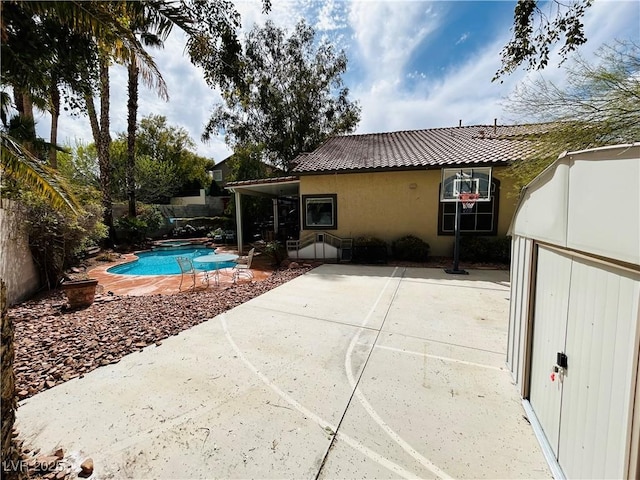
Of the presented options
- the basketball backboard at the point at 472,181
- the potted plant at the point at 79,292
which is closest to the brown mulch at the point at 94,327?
the potted plant at the point at 79,292

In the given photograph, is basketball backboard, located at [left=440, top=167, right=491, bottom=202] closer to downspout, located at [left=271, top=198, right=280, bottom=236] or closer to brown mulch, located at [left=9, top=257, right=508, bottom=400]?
brown mulch, located at [left=9, top=257, right=508, bottom=400]

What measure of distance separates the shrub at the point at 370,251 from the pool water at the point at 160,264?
543cm

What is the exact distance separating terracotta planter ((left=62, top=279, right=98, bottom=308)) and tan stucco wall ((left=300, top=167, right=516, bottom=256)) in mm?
8602

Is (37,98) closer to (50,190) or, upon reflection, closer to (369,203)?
(50,190)

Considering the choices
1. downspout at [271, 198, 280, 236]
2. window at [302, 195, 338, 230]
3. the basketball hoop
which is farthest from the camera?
downspout at [271, 198, 280, 236]

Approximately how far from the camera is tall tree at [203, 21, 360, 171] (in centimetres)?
2000

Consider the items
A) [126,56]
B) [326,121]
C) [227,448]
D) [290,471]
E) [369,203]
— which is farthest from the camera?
[326,121]

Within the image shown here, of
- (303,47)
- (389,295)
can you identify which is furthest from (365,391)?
(303,47)

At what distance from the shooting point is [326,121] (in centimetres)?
2188

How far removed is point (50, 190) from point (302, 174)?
9.16m

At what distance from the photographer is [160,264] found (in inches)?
501

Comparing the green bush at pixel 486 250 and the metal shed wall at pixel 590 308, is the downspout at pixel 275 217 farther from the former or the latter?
the metal shed wall at pixel 590 308

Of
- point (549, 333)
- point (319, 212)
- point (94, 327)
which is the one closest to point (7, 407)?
point (94, 327)

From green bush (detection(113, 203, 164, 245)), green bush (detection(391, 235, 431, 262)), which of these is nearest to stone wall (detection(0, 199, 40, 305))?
green bush (detection(113, 203, 164, 245))
